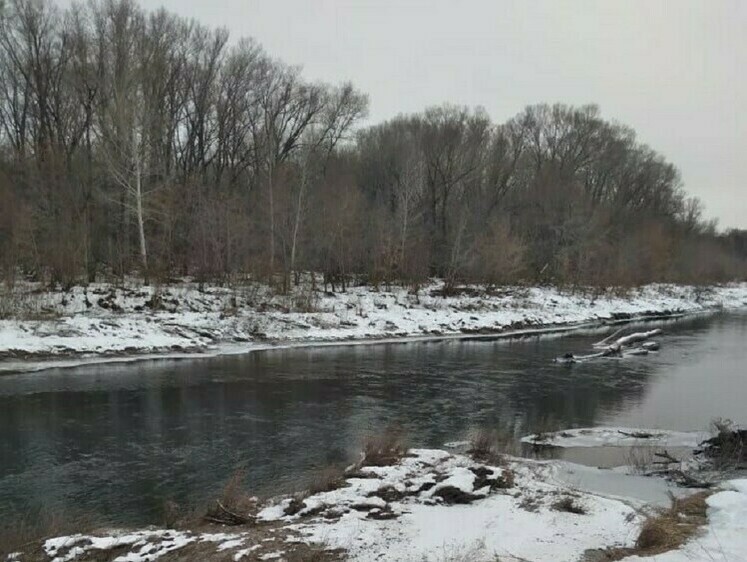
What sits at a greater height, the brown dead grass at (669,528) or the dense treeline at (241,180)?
the dense treeline at (241,180)

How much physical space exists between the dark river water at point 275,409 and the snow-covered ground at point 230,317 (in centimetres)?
233

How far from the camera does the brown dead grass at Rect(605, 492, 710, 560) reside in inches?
281

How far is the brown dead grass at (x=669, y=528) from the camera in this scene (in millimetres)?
7148

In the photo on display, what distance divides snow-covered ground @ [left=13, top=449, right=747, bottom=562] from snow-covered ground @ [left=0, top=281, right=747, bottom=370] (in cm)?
1593

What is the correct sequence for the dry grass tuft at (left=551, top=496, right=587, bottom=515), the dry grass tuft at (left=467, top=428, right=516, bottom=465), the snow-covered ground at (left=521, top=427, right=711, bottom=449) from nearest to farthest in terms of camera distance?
1. the dry grass tuft at (left=551, top=496, right=587, bottom=515)
2. the dry grass tuft at (left=467, top=428, right=516, bottom=465)
3. the snow-covered ground at (left=521, top=427, right=711, bottom=449)

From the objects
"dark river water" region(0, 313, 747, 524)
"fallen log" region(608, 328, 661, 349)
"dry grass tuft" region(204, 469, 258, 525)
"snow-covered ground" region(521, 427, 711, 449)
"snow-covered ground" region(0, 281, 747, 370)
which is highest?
"snow-covered ground" region(0, 281, 747, 370)

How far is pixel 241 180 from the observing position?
48250mm

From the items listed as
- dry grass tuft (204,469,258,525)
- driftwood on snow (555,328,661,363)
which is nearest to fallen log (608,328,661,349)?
driftwood on snow (555,328,661,363)

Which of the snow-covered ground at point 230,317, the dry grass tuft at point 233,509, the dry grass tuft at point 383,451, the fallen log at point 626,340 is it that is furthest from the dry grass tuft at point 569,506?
the fallen log at point 626,340

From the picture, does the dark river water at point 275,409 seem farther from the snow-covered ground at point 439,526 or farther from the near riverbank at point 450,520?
the snow-covered ground at point 439,526

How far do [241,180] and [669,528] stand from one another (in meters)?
44.1

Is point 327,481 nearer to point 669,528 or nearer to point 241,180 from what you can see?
point 669,528

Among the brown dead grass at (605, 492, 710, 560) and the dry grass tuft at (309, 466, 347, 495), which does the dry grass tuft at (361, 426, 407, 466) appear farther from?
the brown dead grass at (605, 492, 710, 560)

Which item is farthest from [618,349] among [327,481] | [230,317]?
[327,481]
